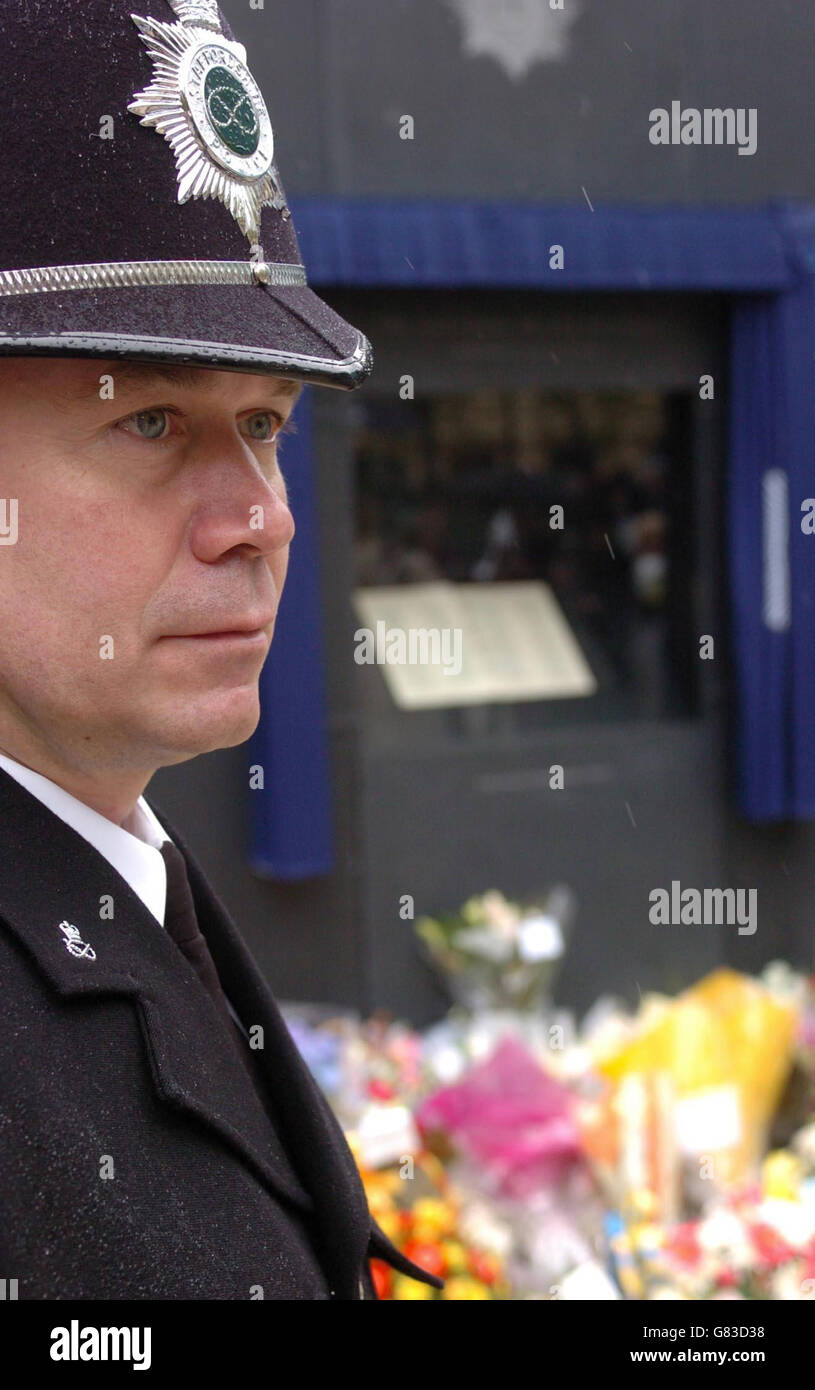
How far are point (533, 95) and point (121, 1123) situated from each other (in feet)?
15.9

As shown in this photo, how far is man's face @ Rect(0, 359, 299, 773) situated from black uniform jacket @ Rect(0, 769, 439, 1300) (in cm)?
11

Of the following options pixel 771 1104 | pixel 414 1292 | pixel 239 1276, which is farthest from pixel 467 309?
pixel 239 1276

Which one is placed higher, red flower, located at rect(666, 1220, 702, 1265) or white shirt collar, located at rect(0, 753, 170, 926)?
white shirt collar, located at rect(0, 753, 170, 926)

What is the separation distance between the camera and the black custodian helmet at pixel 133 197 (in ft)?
3.46

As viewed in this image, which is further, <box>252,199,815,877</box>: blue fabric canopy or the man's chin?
<box>252,199,815,877</box>: blue fabric canopy

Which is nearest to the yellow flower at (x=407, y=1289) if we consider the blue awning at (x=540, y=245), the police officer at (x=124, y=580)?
the police officer at (x=124, y=580)

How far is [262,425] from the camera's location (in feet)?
4.04

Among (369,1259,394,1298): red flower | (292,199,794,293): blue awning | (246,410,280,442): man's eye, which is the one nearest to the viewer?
(246,410,280,442): man's eye

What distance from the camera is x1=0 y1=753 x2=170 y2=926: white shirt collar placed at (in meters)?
1.15

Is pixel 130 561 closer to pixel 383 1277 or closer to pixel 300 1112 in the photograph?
pixel 300 1112

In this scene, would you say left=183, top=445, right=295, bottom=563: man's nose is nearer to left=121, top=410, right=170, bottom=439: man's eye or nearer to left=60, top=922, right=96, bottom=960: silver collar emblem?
left=121, top=410, right=170, bottom=439: man's eye

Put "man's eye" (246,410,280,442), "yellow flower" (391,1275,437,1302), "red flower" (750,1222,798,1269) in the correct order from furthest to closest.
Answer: "red flower" (750,1222,798,1269) < "yellow flower" (391,1275,437,1302) < "man's eye" (246,410,280,442)

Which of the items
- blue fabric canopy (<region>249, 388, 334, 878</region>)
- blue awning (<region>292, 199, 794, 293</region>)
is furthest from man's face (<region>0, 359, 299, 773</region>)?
blue awning (<region>292, 199, 794, 293</region>)

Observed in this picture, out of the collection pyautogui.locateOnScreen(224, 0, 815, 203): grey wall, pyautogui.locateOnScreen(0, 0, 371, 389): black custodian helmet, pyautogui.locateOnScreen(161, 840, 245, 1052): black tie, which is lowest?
pyautogui.locateOnScreen(161, 840, 245, 1052): black tie
